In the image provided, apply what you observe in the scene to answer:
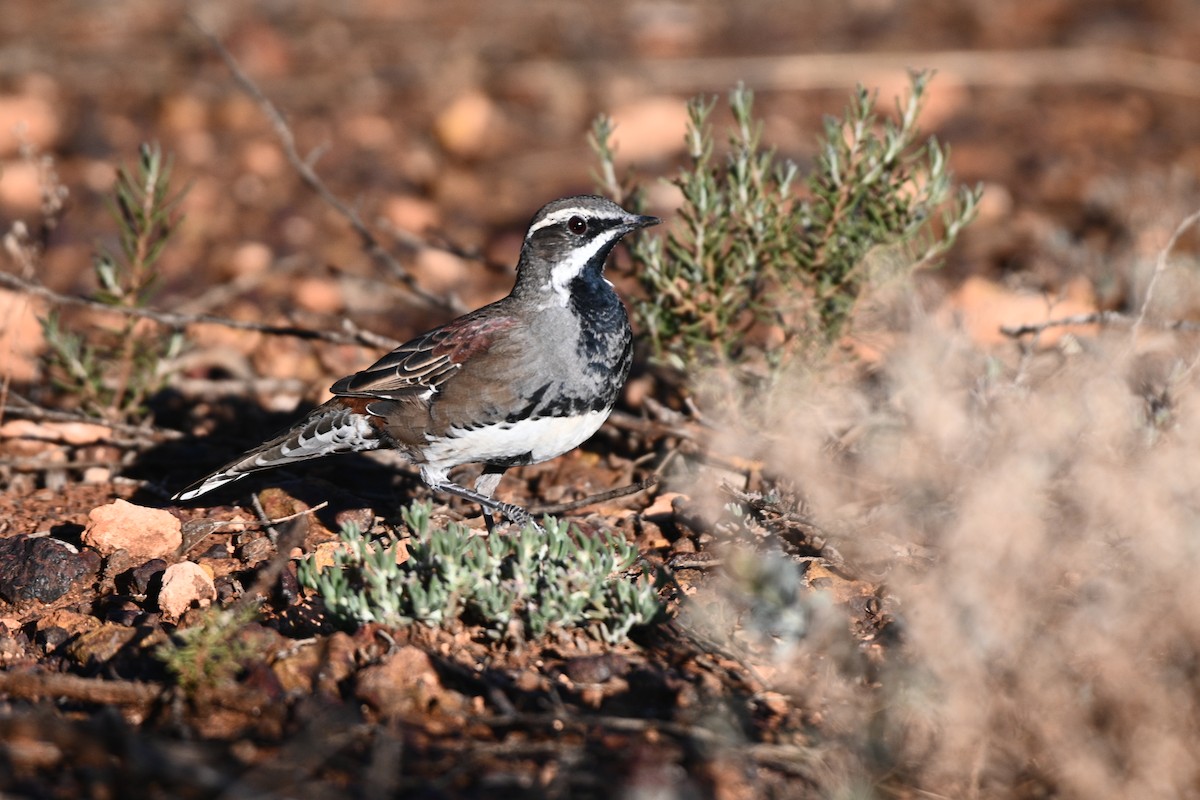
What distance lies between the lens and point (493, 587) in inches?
200

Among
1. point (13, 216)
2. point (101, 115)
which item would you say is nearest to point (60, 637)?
point (13, 216)

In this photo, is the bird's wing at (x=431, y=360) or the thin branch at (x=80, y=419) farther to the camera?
the thin branch at (x=80, y=419)

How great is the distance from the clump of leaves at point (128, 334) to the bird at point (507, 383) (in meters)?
1.08

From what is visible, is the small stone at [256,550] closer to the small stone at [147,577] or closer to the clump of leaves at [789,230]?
the small stone at [147,577]

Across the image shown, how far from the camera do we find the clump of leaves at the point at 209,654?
4.62 metres

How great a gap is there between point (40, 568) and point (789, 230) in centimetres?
409

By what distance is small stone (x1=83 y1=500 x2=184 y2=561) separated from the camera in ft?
20.3

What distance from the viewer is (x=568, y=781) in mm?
4262

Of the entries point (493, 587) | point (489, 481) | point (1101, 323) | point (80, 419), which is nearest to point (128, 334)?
point (80, 419)

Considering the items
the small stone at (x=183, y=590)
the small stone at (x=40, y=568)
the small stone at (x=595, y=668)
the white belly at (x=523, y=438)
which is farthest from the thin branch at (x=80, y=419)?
Result: the small stone at (x=595, y=668)

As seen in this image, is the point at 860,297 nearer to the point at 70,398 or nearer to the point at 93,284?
the point at 70,398

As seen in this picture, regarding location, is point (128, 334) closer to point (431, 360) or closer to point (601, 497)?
point (431, 360)

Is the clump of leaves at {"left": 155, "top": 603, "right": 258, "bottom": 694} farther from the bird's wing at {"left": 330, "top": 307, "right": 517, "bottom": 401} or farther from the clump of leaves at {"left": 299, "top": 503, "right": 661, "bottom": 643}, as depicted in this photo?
the bird's wing at {"left": 330, "top": 307, "right": 517, "bottom": 401}

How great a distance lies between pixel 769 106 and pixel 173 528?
7.84 meters
